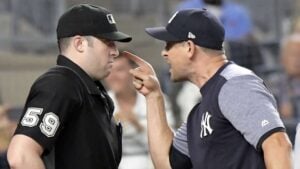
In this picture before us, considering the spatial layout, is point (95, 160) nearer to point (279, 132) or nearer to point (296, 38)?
point (279, 132)

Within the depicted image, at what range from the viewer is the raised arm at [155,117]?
525cm

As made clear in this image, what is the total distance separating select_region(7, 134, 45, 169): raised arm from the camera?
437 centimetres

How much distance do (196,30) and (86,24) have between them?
603mm

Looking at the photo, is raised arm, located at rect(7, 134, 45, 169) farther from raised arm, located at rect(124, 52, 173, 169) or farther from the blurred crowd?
the blurred crowd

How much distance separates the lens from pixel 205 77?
16.3 feet

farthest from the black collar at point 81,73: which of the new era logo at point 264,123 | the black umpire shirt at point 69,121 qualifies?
the new era logo at point 264,123

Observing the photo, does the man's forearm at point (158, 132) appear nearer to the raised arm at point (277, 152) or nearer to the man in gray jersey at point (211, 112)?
the man in gray jersey at point (211, 112)

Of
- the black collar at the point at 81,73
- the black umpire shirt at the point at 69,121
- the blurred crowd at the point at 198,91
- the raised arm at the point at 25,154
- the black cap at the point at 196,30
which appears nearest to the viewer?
the raised arm at the point at 25,154

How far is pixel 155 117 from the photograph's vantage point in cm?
532

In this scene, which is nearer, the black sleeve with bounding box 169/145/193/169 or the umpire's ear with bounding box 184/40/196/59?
the umpire's ear with bounding box 184/40/196/59

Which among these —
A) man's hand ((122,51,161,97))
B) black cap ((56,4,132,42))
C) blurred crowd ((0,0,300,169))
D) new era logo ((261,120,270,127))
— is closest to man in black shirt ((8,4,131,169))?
black cap ((56,4,132,42))

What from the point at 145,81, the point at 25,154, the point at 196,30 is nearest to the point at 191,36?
the point at 196,30

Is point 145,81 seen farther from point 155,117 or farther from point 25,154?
point 25,154

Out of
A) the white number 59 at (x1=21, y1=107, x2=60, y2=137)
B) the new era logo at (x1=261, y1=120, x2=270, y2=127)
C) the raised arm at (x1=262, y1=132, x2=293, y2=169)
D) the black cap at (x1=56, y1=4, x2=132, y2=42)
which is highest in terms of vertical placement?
the black cap at (x1=56, y1=4, x2=132, y2=42)
